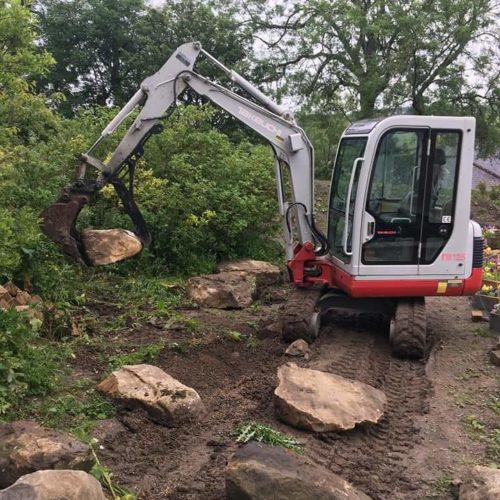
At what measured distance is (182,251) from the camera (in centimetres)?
961

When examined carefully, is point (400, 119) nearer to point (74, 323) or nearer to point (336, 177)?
point (336, 177)

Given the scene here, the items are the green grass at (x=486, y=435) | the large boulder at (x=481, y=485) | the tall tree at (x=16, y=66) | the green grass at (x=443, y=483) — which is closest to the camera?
the large boulder at (x=481, y=485)

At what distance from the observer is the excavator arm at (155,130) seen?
5.79 meters

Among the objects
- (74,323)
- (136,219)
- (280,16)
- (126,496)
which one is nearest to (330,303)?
(136,219)

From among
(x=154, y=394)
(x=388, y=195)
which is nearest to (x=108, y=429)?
(x=154, y=394)

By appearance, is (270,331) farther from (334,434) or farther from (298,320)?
(334,434)

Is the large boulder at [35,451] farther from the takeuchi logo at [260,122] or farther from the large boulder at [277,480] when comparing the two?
the takeuchi logo at [260,122]

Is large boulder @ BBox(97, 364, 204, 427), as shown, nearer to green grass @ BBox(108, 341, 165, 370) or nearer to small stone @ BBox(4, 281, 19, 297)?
green grass @ BBox(108, 341, 165, 370)

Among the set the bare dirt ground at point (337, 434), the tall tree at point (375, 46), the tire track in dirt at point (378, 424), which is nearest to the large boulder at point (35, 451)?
the bare dirt ground at point (337, 434)

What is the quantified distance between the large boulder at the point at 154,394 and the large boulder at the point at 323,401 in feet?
2.16

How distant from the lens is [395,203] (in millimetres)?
6191

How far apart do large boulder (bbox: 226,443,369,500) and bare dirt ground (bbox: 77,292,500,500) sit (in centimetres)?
27

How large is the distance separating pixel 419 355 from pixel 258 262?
403cm

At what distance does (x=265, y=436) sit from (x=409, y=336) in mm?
2499
